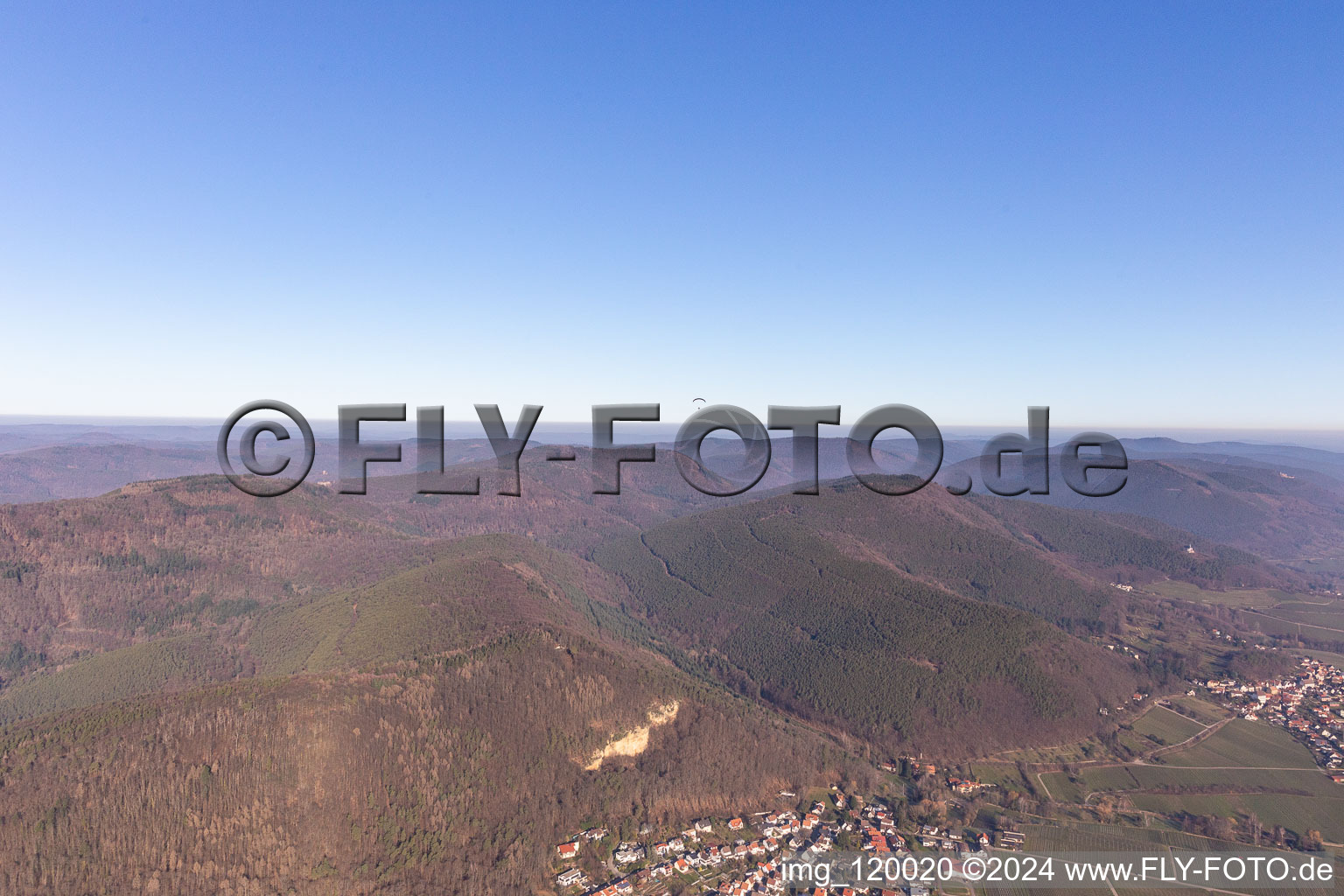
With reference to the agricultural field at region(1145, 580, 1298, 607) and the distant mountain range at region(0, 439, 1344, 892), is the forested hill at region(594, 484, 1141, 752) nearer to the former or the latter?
the distant mountain range at region(0, 439, 1344, 892)

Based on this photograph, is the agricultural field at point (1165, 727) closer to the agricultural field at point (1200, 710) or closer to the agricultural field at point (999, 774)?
the agricultural field at point (1200, 710)

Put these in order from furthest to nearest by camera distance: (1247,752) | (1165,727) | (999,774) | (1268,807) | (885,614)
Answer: (885,614), (1165,727), (1247,752), (999,774), (1268,807)

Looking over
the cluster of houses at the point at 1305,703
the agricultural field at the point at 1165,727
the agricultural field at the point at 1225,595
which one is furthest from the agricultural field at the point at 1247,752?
the agricultural field at the point at 1225,595

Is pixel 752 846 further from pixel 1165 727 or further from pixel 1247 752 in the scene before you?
pixel 1247 752

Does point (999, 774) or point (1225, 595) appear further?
point (1225, 595)

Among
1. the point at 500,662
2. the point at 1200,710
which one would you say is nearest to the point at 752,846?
the point at 500,662

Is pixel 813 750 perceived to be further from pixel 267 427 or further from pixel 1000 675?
pixel 267 427

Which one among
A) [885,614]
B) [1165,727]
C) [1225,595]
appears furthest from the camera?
[1225,595]

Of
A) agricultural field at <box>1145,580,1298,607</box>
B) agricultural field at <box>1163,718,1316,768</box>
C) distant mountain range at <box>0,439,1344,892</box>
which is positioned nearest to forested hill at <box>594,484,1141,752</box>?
distant mountain range at <box>0,439,1344,892</box>

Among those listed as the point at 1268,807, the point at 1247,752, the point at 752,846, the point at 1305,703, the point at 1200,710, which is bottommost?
the point at 1200,710
